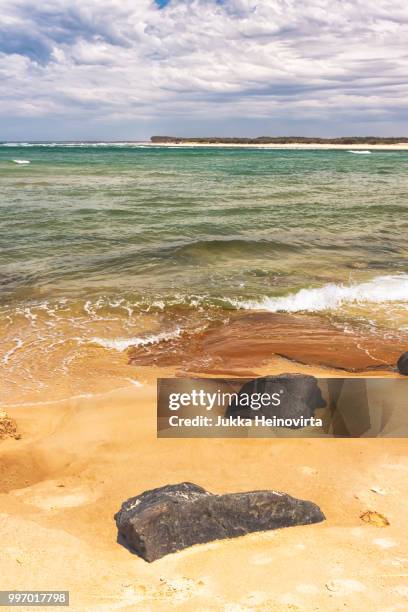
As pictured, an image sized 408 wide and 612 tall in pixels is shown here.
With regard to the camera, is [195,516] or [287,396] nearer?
[195,516]

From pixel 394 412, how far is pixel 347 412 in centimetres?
54

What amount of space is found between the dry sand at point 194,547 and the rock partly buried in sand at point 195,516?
0.08m

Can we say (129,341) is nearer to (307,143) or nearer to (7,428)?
(7,428)

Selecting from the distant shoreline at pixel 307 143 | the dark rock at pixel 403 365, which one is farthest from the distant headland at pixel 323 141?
the dark rock at pixel 403 365

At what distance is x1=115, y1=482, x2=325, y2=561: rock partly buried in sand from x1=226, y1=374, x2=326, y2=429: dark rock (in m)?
1.47

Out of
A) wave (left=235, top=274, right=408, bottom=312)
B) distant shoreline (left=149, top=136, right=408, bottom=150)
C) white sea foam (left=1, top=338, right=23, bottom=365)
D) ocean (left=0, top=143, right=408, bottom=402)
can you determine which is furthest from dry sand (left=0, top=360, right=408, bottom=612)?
distant shoreline (left=149, top=136, right=408, bottom=150)

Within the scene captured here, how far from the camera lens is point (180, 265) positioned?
43.0 ft

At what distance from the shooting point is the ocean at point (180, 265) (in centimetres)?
902

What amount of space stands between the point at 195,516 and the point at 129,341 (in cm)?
468

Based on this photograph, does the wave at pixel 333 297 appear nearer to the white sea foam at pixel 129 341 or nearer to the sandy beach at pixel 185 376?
the sandy beach at pixel 185 376

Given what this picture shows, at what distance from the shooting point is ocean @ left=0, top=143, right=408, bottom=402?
9016mm

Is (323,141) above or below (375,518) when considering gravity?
above

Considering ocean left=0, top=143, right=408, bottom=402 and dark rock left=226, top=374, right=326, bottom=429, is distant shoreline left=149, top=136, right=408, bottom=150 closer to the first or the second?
ocean left=0, top=143, right=408, bottom=402

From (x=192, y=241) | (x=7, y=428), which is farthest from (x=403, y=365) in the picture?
(x=192, y=241)
